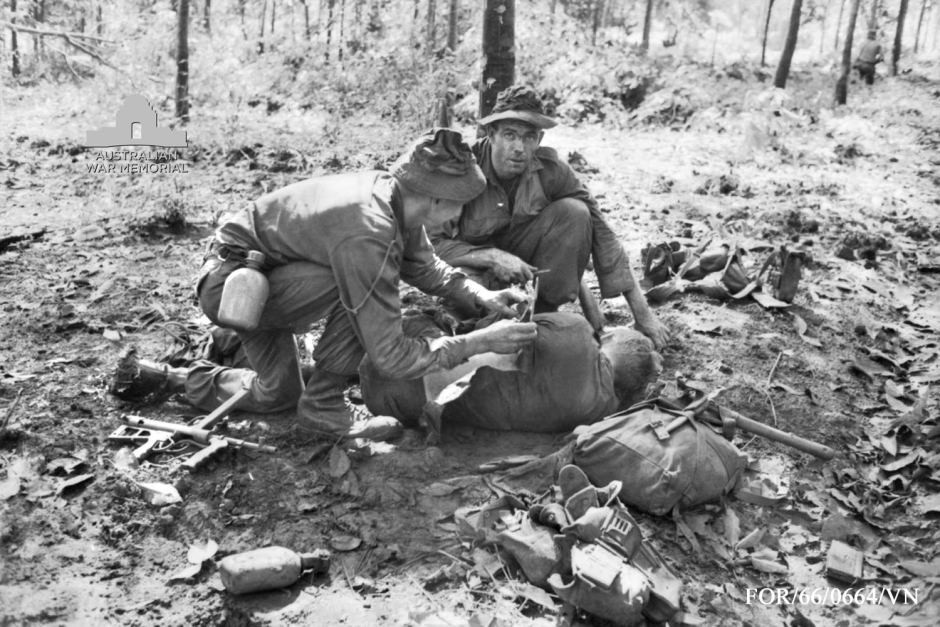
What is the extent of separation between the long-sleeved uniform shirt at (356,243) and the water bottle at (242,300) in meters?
0.19

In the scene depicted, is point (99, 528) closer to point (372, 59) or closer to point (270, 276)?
point (270, 276)

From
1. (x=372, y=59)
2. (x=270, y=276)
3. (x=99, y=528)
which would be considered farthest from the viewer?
(x=372, y=59)

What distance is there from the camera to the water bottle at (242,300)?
3.18 m

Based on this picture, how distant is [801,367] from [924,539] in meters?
1.51

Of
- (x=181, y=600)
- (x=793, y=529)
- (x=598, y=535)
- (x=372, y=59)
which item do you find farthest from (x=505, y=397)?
(x=372, y=59)

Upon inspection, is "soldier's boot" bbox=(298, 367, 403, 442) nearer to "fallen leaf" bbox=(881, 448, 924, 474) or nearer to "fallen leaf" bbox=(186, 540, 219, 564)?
"fallen leaf" bbox=(186, 540, 219, 564)

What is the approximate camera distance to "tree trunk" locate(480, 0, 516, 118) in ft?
18.3

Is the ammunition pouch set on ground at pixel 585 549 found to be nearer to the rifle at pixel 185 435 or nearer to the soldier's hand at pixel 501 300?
the soldier's hand at pixel 501 300

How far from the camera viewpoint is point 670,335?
464 centimetres

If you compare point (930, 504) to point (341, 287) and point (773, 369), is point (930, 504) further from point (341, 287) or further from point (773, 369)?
point (341, 287)

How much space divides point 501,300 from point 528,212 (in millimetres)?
818

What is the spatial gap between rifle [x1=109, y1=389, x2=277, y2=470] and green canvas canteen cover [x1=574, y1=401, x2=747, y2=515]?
1.54 metres

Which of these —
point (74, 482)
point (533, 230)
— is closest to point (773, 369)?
point (533, 230)

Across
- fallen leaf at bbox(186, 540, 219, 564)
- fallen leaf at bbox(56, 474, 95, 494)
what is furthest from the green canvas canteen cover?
fallen leaf at bbox(56, 474, 95, 494)
